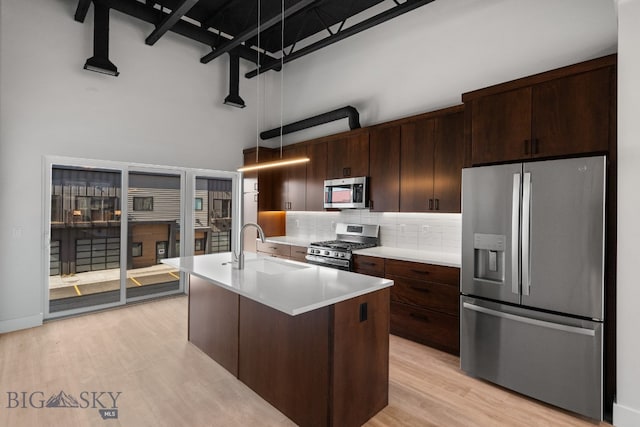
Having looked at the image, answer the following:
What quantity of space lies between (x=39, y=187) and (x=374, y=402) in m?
4.40

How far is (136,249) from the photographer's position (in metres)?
4.84

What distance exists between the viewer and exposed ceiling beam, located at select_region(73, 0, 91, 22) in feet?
12.3

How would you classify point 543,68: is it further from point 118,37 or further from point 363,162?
point 118,37

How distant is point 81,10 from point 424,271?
5.00 metres


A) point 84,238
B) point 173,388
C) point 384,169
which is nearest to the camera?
point 173,388

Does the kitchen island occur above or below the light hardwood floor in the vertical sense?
above

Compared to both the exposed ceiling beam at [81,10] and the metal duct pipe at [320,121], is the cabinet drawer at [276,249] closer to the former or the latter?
the metal duct pipe at [320,121]

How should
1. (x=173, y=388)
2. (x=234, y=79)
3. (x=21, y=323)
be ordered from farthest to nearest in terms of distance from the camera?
(x=234, y=79) < (x=21, y=323) < (x=173, y=388)

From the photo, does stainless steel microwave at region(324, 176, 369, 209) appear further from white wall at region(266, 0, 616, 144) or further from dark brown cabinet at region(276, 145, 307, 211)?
white wall at region(266, 0, 616, 144)

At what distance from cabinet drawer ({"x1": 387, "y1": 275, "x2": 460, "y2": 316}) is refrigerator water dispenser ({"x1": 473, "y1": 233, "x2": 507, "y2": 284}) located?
1.48 ft

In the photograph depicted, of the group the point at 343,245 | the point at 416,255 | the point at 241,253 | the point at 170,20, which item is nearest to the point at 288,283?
the point at 241,253

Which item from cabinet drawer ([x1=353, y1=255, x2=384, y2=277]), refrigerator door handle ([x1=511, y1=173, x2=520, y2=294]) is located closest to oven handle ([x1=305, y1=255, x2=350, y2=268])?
cabinet drawer ([x1=353, y1=255, x2=384, y2=277])

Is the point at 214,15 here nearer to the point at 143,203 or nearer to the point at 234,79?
the point at 234,79

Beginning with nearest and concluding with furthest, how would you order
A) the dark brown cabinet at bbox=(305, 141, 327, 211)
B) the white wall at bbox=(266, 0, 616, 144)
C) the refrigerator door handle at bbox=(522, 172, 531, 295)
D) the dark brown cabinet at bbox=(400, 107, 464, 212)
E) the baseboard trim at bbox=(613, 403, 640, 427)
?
1. the baseboard trim at bbox=(613, 403, 640, 427)
2. the refrigerator door handle at bbox=(522, 172, 531, 295)
3. the white wall at bbox=(266, 0, 616, 144)
4. the dark brown cabinet at bbox=(400, 107, 464, 212)
5. the dark brown cabinet at bbox=(305, 141, 327, 211)
